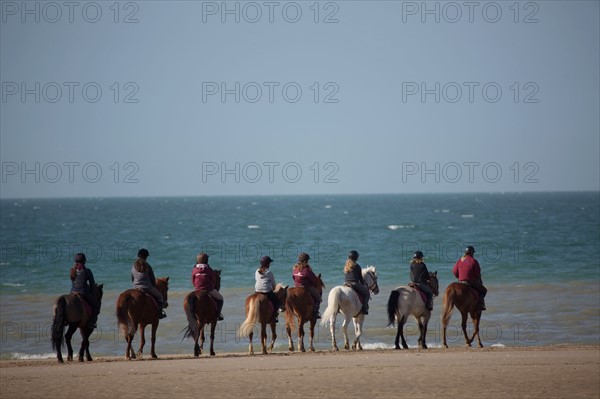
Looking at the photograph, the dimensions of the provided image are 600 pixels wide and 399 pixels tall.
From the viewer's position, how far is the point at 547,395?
51.5ft

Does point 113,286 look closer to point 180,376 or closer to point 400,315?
point 400,315

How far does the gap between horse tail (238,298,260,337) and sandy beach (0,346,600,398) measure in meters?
0.63

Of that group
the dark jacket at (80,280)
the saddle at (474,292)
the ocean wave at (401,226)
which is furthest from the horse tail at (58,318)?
the ocean wave at (401,226)

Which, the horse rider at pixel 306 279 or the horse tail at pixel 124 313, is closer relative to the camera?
the horse tail at pixel 124 313

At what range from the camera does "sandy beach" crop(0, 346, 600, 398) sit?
53.3 ft

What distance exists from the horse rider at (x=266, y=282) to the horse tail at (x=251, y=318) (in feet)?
1.14

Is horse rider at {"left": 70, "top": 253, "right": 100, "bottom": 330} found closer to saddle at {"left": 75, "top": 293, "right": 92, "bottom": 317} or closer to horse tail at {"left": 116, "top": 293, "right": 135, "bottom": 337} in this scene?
saddle at {"left": 75, "top": 293, "right": 92, "bottom": 317}

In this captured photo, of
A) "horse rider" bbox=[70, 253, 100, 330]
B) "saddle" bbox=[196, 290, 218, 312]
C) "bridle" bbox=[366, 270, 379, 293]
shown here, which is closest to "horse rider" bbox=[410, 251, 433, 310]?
"bridle" bbox=[366, 270, 379, 293]

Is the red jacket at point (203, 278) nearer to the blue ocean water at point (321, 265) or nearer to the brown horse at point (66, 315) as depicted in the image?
the brown horse at point (66, 315)

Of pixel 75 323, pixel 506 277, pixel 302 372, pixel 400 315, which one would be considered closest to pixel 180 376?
pixel 302 372

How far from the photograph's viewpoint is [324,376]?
1792cm

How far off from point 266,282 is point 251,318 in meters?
0.91

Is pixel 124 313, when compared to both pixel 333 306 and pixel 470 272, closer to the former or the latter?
pixel 333 306

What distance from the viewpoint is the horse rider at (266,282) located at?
854 inches
